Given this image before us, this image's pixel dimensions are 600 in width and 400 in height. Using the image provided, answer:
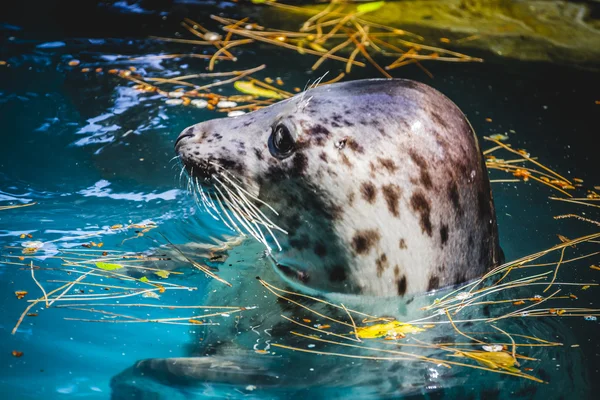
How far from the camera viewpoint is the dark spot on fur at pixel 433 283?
3.57 m

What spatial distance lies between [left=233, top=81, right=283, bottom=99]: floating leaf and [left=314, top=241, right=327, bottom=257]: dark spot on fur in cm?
248

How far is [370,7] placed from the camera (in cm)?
789

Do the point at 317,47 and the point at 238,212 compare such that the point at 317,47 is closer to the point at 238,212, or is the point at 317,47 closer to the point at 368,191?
the point at 238,212

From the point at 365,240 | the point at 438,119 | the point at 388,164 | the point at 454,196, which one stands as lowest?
the point at 365,240

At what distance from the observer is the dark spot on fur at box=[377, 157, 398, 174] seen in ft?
11.3

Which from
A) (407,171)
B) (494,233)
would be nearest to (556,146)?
(494,233)

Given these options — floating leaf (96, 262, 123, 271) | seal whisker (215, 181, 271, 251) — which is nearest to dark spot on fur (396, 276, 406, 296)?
seal whisker (215, 181, 271, 251)

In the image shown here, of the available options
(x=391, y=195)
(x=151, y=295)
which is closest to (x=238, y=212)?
(x=151, y=295)

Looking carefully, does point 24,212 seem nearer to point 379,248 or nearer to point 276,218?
point 276,218

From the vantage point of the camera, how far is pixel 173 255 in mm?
4172

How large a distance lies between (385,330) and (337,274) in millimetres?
346

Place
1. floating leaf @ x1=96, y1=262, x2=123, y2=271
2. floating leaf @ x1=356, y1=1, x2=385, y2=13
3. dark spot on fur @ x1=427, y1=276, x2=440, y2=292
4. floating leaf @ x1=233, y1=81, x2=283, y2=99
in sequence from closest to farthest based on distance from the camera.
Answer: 1. dark spot on fur @ x1=427, y1=276, x2=440, y2=292
2. floating leaf @ x1=96, y1=262, x2=123, y2=271
3. floating leaf @ x1=233, y1=81, x2=283, y2=99
4. floating leaf @ x1=356, y1=1, x2=385, y2=13

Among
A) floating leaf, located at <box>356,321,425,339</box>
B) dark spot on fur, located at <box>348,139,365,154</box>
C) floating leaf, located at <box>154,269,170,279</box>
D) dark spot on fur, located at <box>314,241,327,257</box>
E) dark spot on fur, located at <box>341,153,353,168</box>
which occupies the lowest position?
floating leaf, located at <box>154,269,170,279</box>

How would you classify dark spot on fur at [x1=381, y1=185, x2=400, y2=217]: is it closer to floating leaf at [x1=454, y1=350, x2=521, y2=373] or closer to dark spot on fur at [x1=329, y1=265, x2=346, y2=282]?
dark spot on fur at [x1=329, y1=265, x2=346, y2=282]
